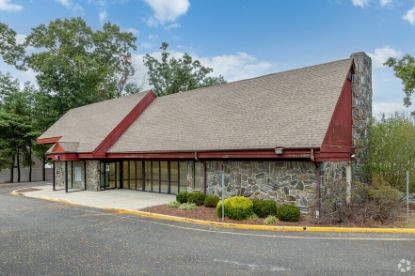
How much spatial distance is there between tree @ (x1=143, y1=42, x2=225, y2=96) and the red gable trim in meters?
27.7

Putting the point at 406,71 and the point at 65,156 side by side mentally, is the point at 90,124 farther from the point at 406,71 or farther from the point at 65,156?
the point at 406,71

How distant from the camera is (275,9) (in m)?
23.8

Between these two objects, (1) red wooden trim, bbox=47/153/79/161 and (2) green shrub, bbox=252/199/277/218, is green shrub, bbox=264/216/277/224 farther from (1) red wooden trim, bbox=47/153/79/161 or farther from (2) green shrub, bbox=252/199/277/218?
(1) red wooden trim, bbox=47/153/79/161

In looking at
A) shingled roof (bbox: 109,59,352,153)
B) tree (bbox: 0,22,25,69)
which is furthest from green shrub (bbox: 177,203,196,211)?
tree (bbox: 0,22,25,69)

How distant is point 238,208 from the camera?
11.7 metres

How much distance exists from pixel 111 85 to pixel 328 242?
144 feet

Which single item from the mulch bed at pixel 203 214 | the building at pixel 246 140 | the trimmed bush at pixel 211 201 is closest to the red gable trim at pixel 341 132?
the building at pixel 246 140

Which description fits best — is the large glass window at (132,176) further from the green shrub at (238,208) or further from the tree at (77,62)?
the tree at (77,62)

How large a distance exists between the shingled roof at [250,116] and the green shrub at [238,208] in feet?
8.32

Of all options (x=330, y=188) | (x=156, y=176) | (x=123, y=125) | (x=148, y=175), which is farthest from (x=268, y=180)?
(x=123, y=125)

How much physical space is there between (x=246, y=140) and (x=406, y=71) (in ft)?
57.9

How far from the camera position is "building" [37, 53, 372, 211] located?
12.8m

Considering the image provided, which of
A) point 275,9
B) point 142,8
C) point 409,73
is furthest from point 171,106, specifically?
point 409,73

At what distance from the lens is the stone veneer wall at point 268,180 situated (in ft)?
40.5
